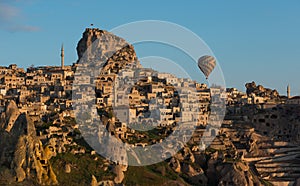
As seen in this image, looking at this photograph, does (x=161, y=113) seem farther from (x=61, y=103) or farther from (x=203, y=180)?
(x=203, y=180)

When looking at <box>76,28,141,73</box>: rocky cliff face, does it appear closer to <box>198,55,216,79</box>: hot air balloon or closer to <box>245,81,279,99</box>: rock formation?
<box>198,55,216,79</box>: hot air balloon

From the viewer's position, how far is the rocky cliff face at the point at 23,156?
51625 millimetres

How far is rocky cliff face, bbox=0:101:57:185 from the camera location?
51.6m

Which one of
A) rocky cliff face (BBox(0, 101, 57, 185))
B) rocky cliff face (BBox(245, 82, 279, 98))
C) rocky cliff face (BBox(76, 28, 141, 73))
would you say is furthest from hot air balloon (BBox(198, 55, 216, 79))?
rocky cliff face (BBox(0, 101, 57, 185))

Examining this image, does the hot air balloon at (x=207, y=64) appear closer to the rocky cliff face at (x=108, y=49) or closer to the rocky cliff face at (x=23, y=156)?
the rocky cliff face at (x=108, y=49)

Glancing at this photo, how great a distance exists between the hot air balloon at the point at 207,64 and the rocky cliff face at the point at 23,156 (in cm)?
3798

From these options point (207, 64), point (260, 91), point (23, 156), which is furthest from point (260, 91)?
point (23, 156)

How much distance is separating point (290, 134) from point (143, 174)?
28632mm

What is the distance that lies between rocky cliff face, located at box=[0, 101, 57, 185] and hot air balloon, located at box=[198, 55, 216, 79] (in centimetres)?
3798

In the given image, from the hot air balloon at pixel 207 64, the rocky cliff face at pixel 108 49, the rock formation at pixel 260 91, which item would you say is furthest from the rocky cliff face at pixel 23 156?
the rock formation at pixel 260 91

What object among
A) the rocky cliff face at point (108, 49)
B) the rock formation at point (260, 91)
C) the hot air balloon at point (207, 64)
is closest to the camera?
the hot air balloon at point (207, 64)

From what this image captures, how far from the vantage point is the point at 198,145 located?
7125 centimetres

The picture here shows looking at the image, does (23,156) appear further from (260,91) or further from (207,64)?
(260,91)

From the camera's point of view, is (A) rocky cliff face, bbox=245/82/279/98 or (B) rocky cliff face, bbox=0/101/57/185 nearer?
(B) rocky cliff face, bbox=0/101/57/185
